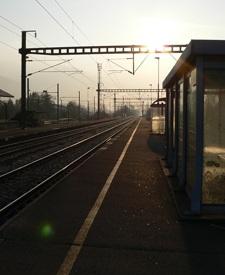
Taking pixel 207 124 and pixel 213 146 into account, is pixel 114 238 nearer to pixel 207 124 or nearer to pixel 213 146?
pixel 213 146

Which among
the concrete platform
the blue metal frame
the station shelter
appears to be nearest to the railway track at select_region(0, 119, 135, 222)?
the concrete platform

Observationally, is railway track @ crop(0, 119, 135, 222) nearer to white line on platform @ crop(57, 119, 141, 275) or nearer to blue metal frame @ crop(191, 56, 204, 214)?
white line on platform @ crop(57, 119, 141, 275)

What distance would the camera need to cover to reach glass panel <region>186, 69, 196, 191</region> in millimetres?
8680

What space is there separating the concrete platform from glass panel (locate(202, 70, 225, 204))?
0.70 meters

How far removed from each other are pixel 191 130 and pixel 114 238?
290 cm

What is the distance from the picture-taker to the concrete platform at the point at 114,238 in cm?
586

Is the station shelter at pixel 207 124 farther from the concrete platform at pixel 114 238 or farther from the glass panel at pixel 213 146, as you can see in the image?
the concrete platform at pixel 114 238

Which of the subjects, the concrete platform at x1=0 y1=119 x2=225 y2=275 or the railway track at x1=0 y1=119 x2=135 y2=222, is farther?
the railway track at x1=0 y1=119 x2=135 y2=222

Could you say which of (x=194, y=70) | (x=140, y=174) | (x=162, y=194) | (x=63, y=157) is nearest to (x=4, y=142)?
(x=63, y=157)

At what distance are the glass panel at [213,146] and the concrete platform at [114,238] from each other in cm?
70

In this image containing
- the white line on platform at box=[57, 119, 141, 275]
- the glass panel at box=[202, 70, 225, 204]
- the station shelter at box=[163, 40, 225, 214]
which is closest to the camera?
the white line on platform at box=[57, 119, 141, 275]

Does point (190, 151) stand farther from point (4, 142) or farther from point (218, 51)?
point (4, 142)

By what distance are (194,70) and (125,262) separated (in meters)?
3.86

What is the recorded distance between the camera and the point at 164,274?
221 inches
